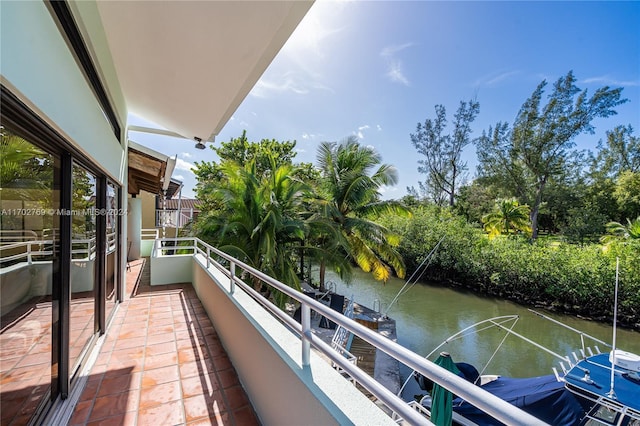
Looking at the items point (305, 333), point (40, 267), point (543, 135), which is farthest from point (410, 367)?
point (543, 135)

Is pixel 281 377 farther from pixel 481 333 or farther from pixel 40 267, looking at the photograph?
pixel 481 333

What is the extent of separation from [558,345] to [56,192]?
1381 centimetres

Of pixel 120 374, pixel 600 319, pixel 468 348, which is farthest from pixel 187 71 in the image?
pixel 600 319

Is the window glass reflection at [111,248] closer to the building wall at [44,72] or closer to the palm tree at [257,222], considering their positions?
the building wall at [44,72]

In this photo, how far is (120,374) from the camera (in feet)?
9.13

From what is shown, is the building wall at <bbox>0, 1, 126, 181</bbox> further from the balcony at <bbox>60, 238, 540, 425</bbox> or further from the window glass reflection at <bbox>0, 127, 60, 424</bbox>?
the balcony at <bbox>60, 238, 540, 425</bbox>

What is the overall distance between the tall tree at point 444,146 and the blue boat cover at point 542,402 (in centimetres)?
2306

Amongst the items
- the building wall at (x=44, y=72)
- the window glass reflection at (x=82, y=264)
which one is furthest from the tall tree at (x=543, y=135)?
the window glass reflection at (x=82, y=264)

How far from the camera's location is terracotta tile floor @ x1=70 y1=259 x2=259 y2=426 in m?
2.24

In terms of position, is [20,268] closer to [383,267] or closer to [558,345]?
[383,267]

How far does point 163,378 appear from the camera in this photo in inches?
107

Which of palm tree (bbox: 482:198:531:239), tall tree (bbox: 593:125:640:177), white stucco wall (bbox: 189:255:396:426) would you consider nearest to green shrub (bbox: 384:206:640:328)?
palm tree (bbox: 482:198:531:239)

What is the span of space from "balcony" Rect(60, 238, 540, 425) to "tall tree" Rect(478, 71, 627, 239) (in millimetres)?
24480

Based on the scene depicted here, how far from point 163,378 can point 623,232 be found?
77.7 feet
